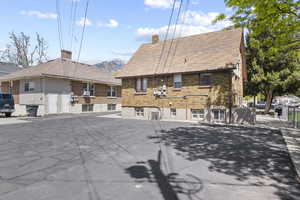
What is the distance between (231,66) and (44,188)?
14.0 meters

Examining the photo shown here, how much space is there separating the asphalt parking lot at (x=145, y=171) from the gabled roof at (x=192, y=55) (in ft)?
30.3

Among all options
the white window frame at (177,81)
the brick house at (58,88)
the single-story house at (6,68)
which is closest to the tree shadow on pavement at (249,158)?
the white window frame at (177,81)

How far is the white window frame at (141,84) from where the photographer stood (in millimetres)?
19128

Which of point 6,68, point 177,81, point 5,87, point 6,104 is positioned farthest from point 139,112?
point 6,68

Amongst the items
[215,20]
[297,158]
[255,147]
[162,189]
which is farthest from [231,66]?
[162,189]

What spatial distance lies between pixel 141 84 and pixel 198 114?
264 inches

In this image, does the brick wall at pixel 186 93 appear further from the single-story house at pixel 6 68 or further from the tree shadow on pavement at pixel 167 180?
the single-story house at pixel 6 68

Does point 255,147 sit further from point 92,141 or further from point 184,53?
point 184,53

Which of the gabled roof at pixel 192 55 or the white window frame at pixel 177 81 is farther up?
the gabled roof at pixel 192 55

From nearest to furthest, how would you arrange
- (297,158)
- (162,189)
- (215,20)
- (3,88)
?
(162,189) < (297,158) < (215,20) < (3,88)

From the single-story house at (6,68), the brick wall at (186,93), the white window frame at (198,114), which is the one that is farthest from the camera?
the single-story house at (6,68)

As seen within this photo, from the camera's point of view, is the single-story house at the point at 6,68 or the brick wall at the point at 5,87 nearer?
the brick wall at the point at 5,87

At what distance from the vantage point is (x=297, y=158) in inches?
239

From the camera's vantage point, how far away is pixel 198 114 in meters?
16.3
